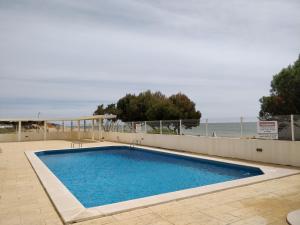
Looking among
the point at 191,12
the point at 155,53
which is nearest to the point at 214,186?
the point at 191,12

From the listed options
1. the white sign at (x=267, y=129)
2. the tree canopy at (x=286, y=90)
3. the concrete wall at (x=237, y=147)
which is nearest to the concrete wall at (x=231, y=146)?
the concrete wall at (x=237, y=147)

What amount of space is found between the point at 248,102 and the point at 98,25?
1889 cm

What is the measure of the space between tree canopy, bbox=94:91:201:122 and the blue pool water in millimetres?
14505

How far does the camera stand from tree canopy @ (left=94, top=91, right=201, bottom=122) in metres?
29.3

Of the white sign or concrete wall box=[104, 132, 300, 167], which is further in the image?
the white sign

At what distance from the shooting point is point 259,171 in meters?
8.34

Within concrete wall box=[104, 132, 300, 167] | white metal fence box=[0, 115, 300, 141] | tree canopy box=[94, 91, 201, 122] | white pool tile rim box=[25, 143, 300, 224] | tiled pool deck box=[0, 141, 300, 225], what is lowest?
tiled pool deck box=[0, 141, 300, 225]

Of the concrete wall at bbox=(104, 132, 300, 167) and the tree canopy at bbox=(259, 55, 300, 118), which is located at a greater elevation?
the tree canopy at bbox=(259, 55, 300, 118)

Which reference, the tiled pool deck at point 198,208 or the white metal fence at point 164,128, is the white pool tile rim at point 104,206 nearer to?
the tiled pool deck at point 198,208

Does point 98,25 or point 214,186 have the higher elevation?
point 98,25

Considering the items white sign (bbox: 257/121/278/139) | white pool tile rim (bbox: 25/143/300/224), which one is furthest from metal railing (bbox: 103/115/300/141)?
white pool tile rim (bbox: 25/143/300/224)

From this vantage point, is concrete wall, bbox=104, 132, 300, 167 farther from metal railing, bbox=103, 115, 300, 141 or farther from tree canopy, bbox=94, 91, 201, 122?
tree canopy, bbox=94, 91, 201, 122

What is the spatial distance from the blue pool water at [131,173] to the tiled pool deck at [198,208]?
1.53 meters

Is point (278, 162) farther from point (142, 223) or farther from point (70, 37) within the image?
point (70, 37)
